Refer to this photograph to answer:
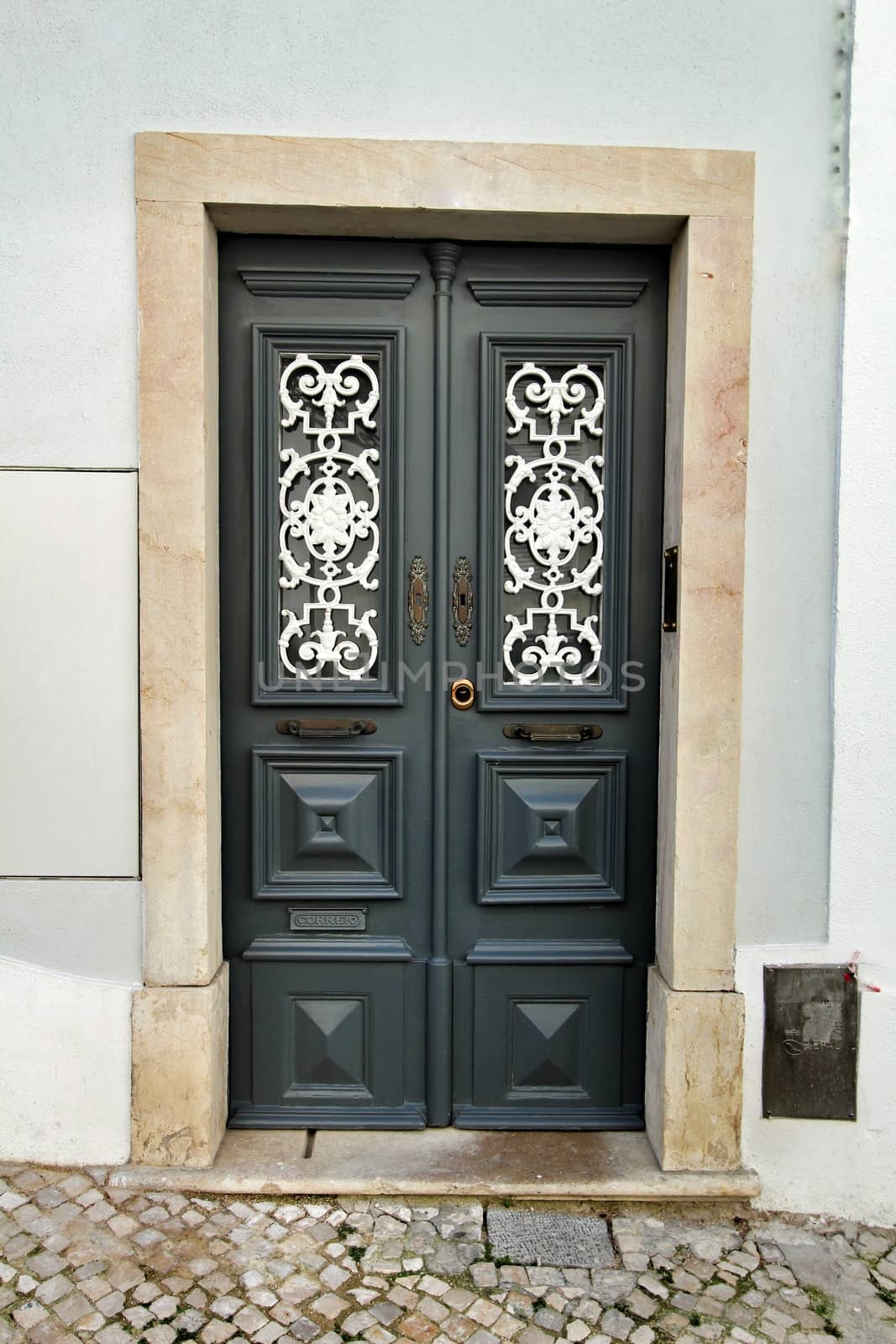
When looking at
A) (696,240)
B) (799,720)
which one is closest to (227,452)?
(696,240)

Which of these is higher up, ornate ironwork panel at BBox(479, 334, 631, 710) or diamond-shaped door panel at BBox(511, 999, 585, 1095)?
ornate ironwork panel at BBox(479, 334, 631, 710)

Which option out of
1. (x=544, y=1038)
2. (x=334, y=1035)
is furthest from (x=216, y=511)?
(x=544, y=1038)

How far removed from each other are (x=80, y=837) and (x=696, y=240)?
2594 millimetres

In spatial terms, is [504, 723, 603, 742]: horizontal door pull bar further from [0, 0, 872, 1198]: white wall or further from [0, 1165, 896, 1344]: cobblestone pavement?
[0, 1165, 896, 1344]: cobblestone pavement

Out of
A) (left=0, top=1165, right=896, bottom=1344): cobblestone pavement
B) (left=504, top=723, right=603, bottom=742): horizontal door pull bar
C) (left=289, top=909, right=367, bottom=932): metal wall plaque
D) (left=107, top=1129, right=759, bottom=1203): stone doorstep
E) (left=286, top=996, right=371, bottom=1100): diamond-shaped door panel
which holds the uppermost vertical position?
(left=504, top=723, right=603, bottom=742): horizontal door pull bar

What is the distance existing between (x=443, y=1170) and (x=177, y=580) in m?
2.00

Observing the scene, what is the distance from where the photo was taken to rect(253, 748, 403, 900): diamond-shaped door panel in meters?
3.23

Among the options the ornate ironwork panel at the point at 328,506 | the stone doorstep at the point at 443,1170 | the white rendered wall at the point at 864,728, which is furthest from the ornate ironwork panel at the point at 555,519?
the stone doorstep at the point at 443,1170

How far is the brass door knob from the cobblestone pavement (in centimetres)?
153

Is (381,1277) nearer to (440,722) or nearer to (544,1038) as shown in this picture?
(544,1038)

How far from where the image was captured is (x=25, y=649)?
3012 millimetres

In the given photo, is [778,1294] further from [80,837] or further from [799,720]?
[80,837]

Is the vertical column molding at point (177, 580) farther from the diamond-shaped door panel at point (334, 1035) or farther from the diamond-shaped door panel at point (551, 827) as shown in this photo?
the diamond-shaped door panel at point (551, 827)

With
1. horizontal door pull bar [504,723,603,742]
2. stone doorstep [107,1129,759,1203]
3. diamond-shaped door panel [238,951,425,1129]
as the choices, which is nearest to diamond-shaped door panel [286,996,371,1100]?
diamond-shaped door panel [238,951,425,1129]
